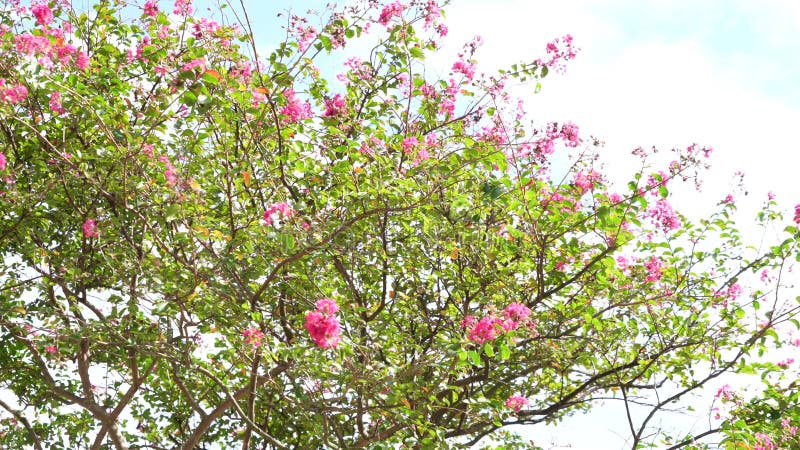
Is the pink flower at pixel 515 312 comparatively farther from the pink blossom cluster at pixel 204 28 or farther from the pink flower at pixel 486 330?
the pink blossom cluster at pixel 204 28

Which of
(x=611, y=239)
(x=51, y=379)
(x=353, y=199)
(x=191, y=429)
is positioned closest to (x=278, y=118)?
(x=353, y=199)

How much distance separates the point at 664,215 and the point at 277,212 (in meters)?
3.20

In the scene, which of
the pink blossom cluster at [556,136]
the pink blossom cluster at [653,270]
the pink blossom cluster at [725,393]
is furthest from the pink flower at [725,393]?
the pink blossom cluster at [556,136]

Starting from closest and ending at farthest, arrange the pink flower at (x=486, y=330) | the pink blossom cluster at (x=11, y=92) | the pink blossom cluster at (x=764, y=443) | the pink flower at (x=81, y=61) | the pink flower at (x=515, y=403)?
1. the pink flower at (x=486, y=330)
2. the pink blossom cluster at (x=11, y=92)
3. the pink flower at (x=81, y=61)
4. the pink flower at (x=515, y=403)
5. the pink blossom cluster at (x=764, y=443)

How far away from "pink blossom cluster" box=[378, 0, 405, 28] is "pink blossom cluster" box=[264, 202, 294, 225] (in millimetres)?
1999

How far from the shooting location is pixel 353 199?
6.12m

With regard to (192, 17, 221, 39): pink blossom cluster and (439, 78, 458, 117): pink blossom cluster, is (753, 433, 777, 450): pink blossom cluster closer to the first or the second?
(439, 78, 458, 117): pink blossom cluster

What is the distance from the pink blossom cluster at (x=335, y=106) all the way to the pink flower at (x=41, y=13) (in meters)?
2.36

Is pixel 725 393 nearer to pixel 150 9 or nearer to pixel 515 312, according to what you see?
pixel 515 312

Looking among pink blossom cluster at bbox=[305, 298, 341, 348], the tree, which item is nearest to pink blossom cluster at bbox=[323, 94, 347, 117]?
the tree

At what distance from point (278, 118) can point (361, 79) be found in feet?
3.01

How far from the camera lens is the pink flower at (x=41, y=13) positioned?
6.43 meters

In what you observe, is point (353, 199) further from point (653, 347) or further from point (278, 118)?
point (653, 347)

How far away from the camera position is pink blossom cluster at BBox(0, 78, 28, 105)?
526cm
